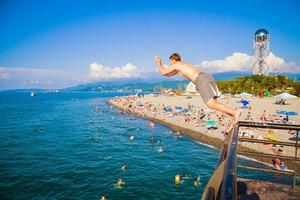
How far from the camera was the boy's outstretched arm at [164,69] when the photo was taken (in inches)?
164

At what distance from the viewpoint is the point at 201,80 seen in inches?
156

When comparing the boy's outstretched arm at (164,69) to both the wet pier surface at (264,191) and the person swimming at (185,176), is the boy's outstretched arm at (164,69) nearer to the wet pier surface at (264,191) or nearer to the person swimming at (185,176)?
the wet pier surface at (264,191)

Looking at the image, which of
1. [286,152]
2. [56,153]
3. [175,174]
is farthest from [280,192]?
[56,153]

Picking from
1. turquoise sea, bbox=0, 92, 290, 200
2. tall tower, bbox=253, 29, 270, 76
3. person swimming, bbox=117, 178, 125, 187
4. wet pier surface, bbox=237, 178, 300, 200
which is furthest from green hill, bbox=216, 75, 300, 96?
wet pier surface, bbox=237, 178, 300, 200

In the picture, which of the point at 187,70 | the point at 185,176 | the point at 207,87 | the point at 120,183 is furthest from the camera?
the point at 185,176

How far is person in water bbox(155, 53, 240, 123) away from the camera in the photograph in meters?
3.87

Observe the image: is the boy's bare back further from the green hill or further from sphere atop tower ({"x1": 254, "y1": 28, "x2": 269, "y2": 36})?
sphere atop tower ({"x1": 254, "y1": 28, "x2": 269, "y2": 36})

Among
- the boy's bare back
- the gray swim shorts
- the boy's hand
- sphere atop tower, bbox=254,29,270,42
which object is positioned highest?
sphere atop tower, bbox=254,29,270,42

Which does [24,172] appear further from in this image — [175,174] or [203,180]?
[203,180]

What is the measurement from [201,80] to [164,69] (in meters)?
0.73

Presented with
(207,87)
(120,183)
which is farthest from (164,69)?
(120,183)

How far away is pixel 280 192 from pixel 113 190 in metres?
16.0

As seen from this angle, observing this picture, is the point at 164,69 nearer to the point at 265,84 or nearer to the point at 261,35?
the point at 265,84

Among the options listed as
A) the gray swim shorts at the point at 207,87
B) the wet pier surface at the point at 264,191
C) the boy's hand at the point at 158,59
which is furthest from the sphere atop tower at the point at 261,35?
the gray swim shorts at the point at 207,87
